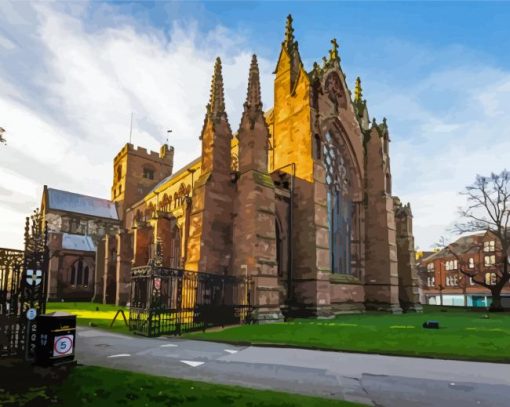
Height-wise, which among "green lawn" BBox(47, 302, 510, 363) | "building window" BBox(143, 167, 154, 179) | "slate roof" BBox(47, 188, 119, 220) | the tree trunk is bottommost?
the tree trunk

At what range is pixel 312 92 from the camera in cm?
2228

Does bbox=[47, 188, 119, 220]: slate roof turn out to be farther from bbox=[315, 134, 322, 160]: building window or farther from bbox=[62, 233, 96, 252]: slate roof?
bbox=[315, 134, 322, 160]: building window

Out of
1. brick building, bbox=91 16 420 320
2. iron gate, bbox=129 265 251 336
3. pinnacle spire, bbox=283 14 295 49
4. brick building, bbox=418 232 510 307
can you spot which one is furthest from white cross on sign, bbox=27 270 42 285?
brick building, bbox=418 232 510 307

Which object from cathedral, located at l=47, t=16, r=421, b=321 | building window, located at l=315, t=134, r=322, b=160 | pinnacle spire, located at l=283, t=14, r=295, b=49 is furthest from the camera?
pinnacle spire, located at l=283, t=14, r=295, b=49

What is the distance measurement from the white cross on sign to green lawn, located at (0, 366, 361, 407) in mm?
2738

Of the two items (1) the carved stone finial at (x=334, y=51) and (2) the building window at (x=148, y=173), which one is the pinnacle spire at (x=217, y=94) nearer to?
(1) the carved stone finial at (x=334, y=51)

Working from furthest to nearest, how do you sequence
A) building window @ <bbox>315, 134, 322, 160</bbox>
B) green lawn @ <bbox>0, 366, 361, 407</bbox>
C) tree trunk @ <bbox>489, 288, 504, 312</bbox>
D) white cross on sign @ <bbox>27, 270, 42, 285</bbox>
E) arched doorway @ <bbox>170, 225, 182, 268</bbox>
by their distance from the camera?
tree trunk @ <bbox>489, 288, 504, 312</bbox>, arched doorway @ <bbox>170, 225, 182, 268</bbox>, building window @ <bbox>315, 134, 322, 160</bbox>, white cross on sign @ <bbox>27, 270, 42, 285</bbox>, green lawn @ <bbox>0, 366, 361, 407</bbox>

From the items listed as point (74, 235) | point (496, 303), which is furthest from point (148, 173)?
point (496, 303)

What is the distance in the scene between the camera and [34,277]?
8.41 m

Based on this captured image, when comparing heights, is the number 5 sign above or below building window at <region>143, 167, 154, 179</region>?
below

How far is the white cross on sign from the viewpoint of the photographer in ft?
27.3

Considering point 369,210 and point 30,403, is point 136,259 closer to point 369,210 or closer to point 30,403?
point 369,210

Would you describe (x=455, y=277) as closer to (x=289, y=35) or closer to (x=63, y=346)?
(x=289, y=35)

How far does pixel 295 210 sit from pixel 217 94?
7.73m
